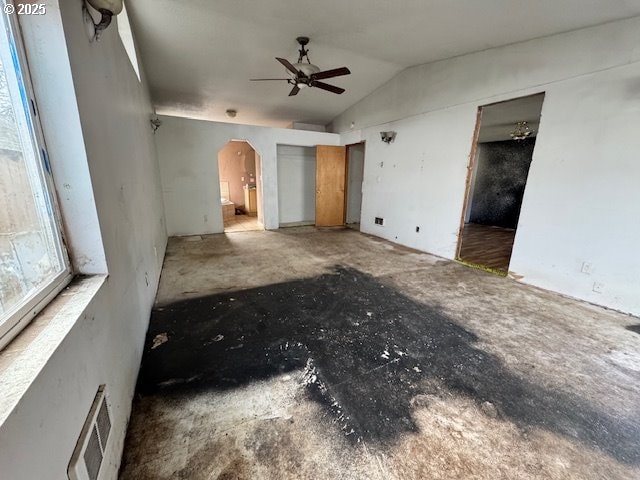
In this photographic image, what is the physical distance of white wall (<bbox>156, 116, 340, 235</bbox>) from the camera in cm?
531

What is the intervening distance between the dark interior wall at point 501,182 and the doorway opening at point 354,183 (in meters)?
3.51

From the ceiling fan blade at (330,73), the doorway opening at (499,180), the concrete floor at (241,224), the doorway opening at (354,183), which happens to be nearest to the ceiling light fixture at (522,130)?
the doorway opening at (499,180)

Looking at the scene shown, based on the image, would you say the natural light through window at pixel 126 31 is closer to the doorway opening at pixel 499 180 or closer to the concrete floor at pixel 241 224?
the concrete floor at pixel 241 224

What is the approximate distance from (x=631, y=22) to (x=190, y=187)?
6.62m

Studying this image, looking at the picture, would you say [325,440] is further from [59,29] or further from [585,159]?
[585,159]

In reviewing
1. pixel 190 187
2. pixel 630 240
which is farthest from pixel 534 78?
pixel 190 187

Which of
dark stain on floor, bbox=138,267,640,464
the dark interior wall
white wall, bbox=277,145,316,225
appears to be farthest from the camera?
white wall, bbox=277,145,316,225

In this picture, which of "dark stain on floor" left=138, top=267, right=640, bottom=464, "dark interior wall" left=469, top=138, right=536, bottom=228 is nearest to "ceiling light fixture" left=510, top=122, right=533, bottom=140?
"dark interior wall" left=469, top=138, right=536, bottom=228

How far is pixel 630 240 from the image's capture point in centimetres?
Result: 257

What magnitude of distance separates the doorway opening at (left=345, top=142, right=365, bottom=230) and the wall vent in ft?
20.6

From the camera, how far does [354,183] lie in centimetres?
741

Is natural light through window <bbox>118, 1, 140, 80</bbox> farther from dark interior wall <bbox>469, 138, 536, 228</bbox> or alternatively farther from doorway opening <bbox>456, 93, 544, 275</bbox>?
dark interior wall <bbox>469, 138, 536, 228</bbox>

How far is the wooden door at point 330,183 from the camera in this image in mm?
6605

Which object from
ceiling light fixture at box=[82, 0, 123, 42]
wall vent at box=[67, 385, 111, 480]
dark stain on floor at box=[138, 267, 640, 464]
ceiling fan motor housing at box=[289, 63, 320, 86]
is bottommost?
dark stain on floor at box=[138, 267, 640, 464]
